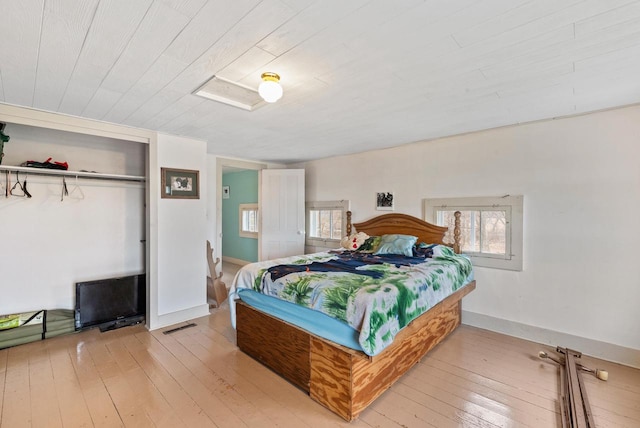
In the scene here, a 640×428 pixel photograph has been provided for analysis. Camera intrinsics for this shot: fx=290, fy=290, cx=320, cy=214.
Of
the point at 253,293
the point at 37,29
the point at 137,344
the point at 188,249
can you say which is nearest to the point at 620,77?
the point at 253,293

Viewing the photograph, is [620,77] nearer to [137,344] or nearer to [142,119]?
[142,119]

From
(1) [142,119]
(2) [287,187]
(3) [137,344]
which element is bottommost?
(3) [137,344]

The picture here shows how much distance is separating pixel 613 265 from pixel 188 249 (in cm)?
456

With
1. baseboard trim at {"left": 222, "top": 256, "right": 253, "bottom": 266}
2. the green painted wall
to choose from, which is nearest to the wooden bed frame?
the green painted wall

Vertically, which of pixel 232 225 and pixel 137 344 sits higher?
pixel 232 225

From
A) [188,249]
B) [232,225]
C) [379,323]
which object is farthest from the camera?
[232,225]

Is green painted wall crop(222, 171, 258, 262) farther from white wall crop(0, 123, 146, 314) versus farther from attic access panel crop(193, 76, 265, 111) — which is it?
attic access panel crop(193, 76, 265, 111)

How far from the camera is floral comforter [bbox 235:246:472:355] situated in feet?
6.23

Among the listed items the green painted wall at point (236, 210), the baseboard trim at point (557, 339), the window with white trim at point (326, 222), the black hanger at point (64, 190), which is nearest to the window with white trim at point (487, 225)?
the baseboard trim at point (557, 339)

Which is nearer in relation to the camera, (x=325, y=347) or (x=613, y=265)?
(x=325, y=347)

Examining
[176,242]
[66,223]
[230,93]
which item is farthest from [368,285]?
[66,223]

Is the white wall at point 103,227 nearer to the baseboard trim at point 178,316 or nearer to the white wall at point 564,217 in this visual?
the baseboard trim at point 178,316

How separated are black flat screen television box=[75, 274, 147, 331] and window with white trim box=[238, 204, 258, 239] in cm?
342

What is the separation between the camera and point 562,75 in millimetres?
2045
